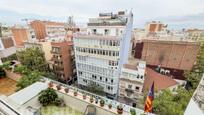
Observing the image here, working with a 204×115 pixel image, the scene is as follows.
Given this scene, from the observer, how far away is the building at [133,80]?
11683 mm

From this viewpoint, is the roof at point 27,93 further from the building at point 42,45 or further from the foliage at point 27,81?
the building at point 42,45

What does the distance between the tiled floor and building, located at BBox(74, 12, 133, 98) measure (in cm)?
736

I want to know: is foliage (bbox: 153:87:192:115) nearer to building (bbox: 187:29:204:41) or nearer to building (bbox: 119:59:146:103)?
building (bbox: 119:59:146:103)

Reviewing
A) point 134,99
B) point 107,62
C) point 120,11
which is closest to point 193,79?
point 134,99

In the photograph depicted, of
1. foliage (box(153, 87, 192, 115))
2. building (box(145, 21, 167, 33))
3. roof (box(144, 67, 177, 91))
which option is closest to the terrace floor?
foliage (box(153, 87, 192, 115))

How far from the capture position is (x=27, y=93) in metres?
5.84

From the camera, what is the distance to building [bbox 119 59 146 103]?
11683 mm

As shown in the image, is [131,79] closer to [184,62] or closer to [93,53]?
[93,53]

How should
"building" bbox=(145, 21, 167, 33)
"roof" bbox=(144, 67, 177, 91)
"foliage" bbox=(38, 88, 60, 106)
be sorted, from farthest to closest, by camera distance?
"building" bbox=(145, 21, 167, 33) < "roof" bbox=(144, 67, 177, 91) < "foliage" bbox=(38, 88, 60, 106)

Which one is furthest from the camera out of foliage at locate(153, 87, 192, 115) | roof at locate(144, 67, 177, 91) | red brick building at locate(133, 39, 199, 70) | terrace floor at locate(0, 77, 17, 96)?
red brick building at locate(133, 39, 199, 70)

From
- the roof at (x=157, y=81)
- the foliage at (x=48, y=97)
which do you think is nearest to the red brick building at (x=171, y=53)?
the roof at (x=157, y=81)

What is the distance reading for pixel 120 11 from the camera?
555 inches

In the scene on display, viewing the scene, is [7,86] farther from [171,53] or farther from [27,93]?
[171,53]

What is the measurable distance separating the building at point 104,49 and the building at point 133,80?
29.5 inches
